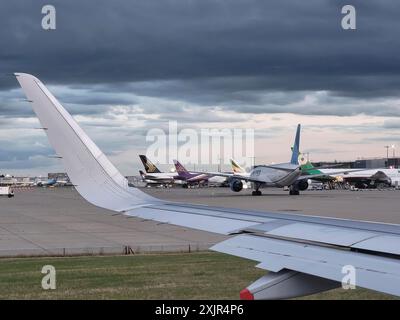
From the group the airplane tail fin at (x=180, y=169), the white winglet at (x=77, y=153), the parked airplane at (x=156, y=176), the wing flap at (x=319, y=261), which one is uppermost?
the white winglet at (x=77, y=153)

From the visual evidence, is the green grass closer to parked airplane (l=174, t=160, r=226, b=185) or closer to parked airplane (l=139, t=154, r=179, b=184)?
parked airplane (l=174, t=160, r=226, b=185)

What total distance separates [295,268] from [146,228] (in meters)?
20.5

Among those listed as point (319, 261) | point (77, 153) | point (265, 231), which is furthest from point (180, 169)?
point (319, 261)

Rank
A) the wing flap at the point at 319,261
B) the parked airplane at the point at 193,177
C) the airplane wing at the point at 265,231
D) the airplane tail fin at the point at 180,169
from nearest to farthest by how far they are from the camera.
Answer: the wing flap at the point at 319,261 < the airplane wing at the point at 265,231 < the airplane tail fin at the point at 180,169 < the parked airplane at the point at 193,177

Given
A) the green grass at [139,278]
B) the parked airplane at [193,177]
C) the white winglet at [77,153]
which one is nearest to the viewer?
the white winglet at [77,153]

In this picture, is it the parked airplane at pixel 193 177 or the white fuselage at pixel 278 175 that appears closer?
the white fuselage at pixel 278 175

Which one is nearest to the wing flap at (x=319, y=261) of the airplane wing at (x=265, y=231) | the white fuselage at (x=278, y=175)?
the airplane wing at (x=265, y=231)

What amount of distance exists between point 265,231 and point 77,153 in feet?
6.50

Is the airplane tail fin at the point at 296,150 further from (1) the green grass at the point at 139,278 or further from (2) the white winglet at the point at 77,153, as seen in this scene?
(2) the white winglet at the point at 77,153

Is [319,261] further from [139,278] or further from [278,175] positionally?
[278,175]

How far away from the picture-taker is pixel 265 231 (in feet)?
17.0

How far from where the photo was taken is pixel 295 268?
3926 mm

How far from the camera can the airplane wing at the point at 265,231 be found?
12.6ft
